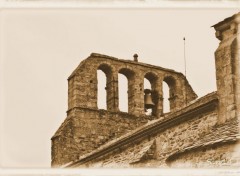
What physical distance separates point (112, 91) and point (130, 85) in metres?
0.51

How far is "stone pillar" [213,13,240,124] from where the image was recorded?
45.7ft

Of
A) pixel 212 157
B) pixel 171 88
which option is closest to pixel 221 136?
pixel 212 157

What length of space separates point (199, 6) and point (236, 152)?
2124 mm

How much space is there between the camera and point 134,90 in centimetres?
2120

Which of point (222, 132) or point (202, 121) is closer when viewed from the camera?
point (222, 132)

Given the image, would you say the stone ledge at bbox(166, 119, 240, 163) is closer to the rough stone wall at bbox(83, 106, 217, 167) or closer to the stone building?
the stone building

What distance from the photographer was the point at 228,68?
14.1m

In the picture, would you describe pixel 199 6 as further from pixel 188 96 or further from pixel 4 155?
pixel 188 96

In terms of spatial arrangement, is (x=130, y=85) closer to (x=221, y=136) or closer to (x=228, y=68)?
(x=228, y=68)

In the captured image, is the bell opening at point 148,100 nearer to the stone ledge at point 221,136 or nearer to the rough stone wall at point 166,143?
the rough stone wall at point 166,143

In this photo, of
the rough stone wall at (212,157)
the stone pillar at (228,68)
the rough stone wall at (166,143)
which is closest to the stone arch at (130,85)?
the rough stone wall at (166,143)

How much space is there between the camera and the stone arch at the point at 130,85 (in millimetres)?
21245

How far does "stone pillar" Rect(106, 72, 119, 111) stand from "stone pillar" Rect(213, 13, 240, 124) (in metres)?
7.02

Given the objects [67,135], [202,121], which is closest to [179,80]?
[67,135]
